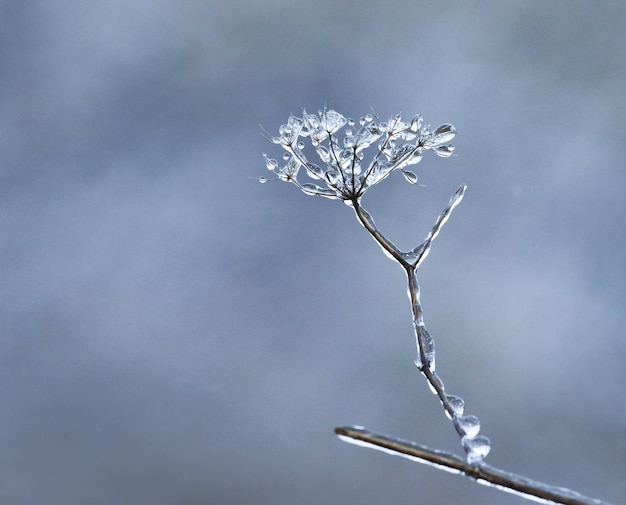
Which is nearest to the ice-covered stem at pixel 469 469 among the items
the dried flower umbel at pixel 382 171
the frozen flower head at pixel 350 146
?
the dried flower umbel at pixel 382 171

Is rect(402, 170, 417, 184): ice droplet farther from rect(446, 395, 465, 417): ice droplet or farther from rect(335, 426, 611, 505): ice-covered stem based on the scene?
rect(335, 426, 611, 505): ice-covered stem

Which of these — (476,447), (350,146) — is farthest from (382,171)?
(476,447)

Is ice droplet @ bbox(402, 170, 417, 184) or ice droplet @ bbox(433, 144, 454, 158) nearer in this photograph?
ice droplet @ bbox(433, 144, 454, 158)

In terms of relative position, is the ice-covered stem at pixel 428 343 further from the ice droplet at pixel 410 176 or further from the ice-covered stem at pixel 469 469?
the ice droplet at pixel 410 176

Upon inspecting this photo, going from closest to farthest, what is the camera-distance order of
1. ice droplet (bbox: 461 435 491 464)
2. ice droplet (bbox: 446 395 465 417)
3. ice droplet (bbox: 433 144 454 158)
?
ice droplet (bbox: 461 435 491 464) → ice droplet (bbox: 446 395 465 417) → ice droplet (bbox: 433 144 454 158)

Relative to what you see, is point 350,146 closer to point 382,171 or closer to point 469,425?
point 382,171

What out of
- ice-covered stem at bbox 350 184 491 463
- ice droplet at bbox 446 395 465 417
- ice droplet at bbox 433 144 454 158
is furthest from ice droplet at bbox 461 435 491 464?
ice droplet at bbox 433 144 454 158

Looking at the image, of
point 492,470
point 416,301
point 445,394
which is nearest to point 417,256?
point 416,301
